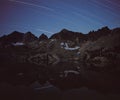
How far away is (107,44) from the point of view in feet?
7.51

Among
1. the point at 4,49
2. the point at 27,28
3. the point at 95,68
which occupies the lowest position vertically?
the point at 95,68

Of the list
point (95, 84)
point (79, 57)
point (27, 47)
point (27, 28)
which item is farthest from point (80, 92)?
point (27, 28)

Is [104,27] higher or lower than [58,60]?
higher

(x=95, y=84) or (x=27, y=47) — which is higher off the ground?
(x=27, y=47)

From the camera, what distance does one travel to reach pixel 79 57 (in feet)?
7.39

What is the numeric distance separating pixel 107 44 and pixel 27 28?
3.20ft

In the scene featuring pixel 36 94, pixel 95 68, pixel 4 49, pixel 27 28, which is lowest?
pixel 36 94

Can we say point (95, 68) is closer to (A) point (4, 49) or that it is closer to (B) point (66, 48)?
(B) point (66, 48)

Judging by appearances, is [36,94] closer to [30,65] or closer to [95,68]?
[30,65]

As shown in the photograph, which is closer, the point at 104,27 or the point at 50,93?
the point at 50,93

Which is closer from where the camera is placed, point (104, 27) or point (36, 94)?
point (36, 94)

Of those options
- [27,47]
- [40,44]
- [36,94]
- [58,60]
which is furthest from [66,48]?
[36,94]

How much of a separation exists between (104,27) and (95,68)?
20.2 inches

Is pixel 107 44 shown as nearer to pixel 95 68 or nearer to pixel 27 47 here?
pixel 95 68
